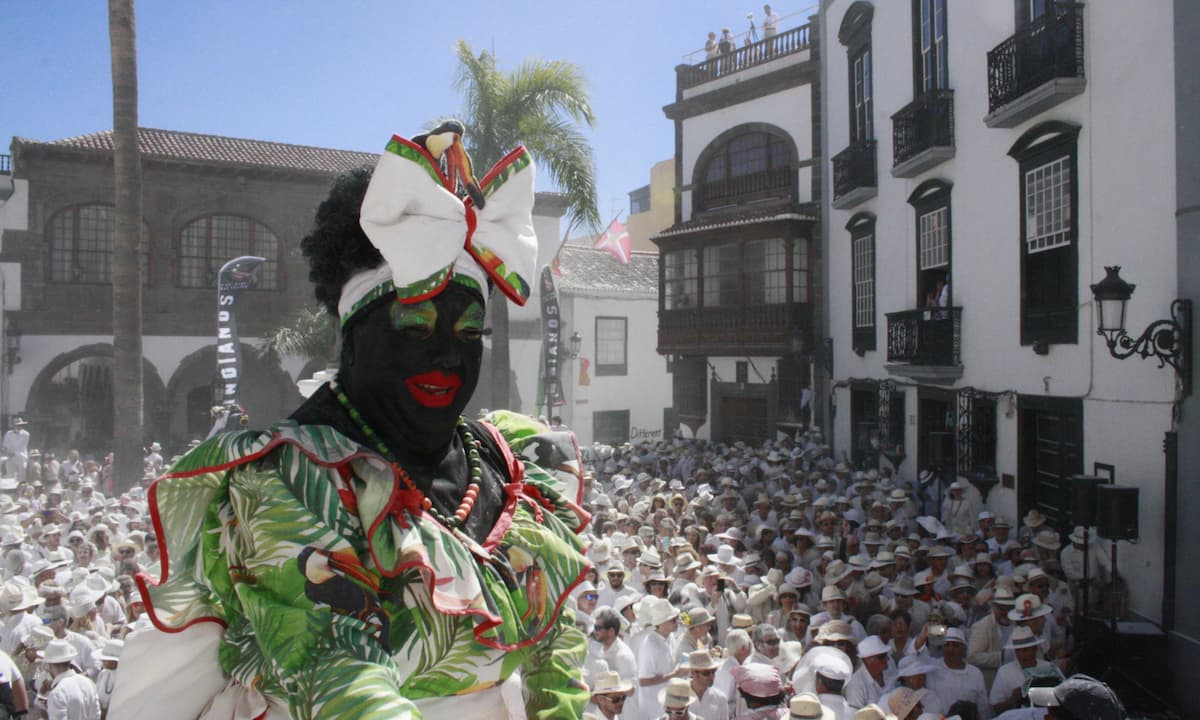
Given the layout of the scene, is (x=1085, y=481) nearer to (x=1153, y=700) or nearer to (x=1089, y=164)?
(x=1153, y=700)

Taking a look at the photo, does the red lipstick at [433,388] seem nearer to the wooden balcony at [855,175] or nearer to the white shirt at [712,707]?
the white shirt at [712,707]

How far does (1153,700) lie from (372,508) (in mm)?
8355

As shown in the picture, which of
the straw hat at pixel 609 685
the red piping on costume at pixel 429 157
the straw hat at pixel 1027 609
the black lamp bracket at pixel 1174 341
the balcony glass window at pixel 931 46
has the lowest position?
the straw hat at pixel 609 685

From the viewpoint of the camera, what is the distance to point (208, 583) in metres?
2.03

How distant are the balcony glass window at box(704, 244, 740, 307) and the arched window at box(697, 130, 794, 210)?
Result: 1434 millimetres

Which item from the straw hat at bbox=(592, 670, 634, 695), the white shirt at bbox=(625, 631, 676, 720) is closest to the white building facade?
the white shirt at bbox=(625, 631, 676, 720)

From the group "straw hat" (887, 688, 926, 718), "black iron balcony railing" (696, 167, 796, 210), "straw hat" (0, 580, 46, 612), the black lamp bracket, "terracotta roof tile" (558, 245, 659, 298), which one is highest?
"black iron balcony railing" (696, 167, 796, 210)

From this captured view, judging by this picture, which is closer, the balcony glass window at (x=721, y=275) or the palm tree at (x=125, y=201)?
the palm tree at (x=125, y=201)

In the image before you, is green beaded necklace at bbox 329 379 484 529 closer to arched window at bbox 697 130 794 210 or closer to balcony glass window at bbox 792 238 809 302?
balcony glass window at bbox 792 238 809 302

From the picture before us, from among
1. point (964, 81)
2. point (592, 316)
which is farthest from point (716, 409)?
point (964, 81)

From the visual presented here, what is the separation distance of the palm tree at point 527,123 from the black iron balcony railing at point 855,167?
16.0 ft

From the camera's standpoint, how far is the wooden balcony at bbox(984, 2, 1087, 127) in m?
10.1

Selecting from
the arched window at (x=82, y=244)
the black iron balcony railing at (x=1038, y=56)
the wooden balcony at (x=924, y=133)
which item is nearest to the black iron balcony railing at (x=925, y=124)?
the wooden balcony at (x=924, y=133)

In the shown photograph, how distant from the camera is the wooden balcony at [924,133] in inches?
537
